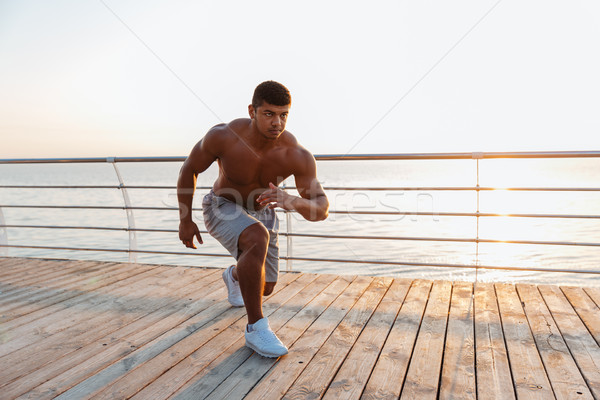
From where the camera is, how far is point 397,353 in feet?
6.85

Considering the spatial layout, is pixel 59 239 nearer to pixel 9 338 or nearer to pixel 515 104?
pixel 9 338

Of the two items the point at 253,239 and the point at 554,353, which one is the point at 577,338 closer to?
the point at 554,353

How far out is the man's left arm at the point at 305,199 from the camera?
80.5 inches

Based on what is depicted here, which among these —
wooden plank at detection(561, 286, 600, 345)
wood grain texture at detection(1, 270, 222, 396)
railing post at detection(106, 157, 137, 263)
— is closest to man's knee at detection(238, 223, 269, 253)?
wood grain texture at detection(1, 270, 222, 396)

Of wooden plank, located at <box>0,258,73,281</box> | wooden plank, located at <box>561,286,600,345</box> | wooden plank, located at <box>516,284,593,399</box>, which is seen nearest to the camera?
wooden plank, located at <box>516,284,593,399</box>

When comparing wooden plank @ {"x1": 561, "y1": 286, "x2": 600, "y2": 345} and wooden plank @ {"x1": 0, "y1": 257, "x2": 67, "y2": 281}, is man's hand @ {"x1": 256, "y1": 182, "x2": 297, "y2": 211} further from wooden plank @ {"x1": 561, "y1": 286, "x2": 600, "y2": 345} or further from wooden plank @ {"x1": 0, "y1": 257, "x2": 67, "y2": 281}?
wooden plank @ {"x1": 0, "y1": 257, "x2": 67, "y2": 281}

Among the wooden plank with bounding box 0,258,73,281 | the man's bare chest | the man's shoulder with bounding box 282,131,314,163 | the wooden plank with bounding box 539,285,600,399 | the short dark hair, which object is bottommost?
the wooden plank with bounding box 539,285,600,399

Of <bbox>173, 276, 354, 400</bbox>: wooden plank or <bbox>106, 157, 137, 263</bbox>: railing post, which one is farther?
<bbox>106, 157, 137, 263</bbox>: railing post

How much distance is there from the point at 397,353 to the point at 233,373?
2.56 feet

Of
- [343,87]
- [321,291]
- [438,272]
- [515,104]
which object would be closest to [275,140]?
[321,291]

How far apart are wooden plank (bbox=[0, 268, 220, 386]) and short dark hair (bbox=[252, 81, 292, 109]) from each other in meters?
1.54

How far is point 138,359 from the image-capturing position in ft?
6.72

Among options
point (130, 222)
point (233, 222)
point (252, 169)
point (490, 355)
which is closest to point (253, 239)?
point (233, 222)

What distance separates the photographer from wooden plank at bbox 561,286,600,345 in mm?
2399
